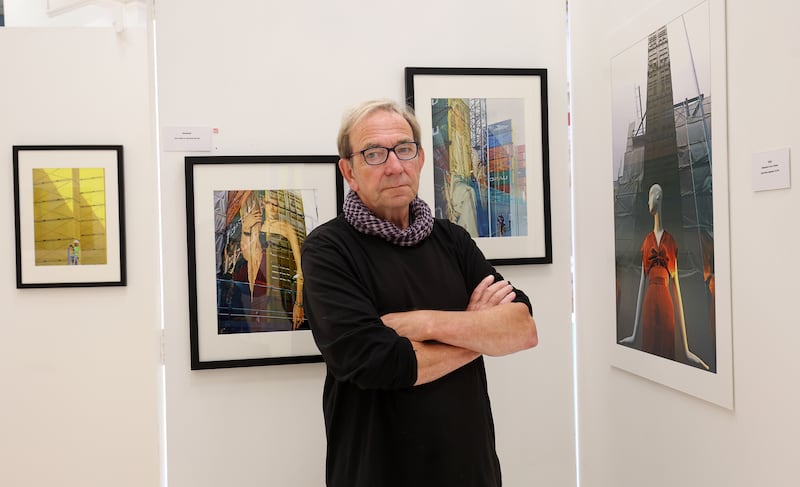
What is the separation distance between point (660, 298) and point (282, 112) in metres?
1.42

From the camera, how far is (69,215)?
11.3 feet

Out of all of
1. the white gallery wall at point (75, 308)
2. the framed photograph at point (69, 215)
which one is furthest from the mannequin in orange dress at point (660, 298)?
the framed photograph at point (69, 215)

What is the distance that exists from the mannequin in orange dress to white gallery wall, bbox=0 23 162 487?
246cm

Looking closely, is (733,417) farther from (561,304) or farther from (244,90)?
(244,90)

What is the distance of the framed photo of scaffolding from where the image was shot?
1708 millimetres

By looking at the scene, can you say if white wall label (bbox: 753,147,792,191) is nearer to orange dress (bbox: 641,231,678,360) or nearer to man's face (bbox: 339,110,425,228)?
orange dress (bbox: 641,231,678,360)

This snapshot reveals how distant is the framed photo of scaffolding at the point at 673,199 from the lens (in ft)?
5.60

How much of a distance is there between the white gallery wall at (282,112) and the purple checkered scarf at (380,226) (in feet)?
1.89

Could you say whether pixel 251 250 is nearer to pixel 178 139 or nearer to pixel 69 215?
pixel 178 139

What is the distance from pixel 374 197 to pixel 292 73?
76cm

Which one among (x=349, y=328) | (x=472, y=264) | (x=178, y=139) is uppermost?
(x=178, y=139)

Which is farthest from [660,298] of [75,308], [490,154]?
[75,308]

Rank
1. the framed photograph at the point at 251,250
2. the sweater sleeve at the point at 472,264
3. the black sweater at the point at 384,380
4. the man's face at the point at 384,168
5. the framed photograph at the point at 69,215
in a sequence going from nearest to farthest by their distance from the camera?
the black sweater at the point at 384,380, the man's face at the point at 384,168, the sweater sleeve at the point at 472,264, the framed photograph at the point at 251,250, the framed photograph at the point at 69,215

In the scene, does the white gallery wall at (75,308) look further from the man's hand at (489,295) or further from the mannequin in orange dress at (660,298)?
the mannequin in orange dress at (660,298)
